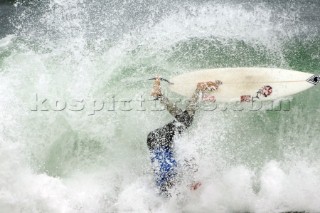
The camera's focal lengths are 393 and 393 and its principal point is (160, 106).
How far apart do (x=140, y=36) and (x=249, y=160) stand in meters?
3.45

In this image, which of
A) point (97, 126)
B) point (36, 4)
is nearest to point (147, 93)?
point (97, 126)

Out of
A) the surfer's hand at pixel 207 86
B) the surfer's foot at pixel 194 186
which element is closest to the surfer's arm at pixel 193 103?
the surfer's hand at pixel 207 86

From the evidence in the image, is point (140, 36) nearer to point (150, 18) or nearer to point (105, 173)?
point (150, 18)

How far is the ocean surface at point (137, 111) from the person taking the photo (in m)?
6.08

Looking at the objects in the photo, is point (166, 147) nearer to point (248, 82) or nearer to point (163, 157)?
point (163, 157)

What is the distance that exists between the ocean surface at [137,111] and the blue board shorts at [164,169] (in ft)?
0.54

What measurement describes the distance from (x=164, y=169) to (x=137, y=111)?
1.49 metres

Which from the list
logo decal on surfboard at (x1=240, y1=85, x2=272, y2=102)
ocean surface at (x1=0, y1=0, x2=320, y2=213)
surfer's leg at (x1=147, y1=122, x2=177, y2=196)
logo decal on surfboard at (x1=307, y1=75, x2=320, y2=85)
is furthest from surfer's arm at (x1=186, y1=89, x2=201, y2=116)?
logo decal on surfboard at (x1=307, y1=75, x2=320, y2=85)

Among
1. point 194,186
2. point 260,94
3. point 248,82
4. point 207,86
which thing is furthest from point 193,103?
point 194,186

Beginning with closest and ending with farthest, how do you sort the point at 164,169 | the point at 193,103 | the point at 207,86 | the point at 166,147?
the point at 164,169, the point at 166,147, the point at 193,103, the point at 207,86

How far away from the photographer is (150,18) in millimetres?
8539

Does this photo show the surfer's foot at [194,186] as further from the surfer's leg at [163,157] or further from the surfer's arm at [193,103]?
the surfer's arm at [193,103]

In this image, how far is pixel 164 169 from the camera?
602 centimetres

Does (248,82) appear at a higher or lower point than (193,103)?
higher
